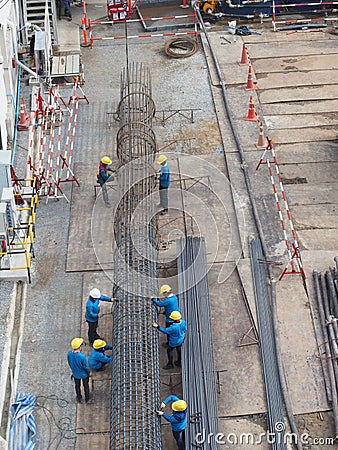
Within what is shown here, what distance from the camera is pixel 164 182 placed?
17672mm

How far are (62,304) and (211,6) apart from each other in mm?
13863

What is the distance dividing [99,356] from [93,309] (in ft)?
3.03

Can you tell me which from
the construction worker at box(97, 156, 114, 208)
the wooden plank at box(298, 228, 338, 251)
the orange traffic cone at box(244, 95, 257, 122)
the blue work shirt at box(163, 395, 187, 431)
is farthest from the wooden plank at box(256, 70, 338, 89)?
the blue work shirt at box(163, 395, 187, 431)

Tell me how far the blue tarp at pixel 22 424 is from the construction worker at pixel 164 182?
5637mm

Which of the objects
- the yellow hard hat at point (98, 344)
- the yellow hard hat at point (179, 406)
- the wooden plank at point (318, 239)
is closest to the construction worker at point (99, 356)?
the yellow hard hat at point (98, 344)

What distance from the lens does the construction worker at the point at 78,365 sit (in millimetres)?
13211

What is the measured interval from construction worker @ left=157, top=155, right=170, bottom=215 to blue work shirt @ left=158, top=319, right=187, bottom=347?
14.3ft

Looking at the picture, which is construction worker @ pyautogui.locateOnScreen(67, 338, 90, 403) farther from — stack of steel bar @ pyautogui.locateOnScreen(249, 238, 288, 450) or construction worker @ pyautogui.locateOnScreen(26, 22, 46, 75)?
construction worker @ pyautogui.locateOnScreen(26, 22, 46, 75)

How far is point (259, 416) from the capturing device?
13.7m

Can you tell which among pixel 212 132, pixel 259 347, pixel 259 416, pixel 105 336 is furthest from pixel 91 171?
pixel 259 416

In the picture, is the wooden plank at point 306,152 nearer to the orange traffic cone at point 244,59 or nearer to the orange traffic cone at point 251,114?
the orange traffic cone at point 251,114

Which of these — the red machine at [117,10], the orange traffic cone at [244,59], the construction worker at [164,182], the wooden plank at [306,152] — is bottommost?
the construction worker at [164,182]

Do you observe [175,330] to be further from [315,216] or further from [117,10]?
[117,10]

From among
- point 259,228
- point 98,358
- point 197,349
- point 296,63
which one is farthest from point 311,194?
point 98,358
